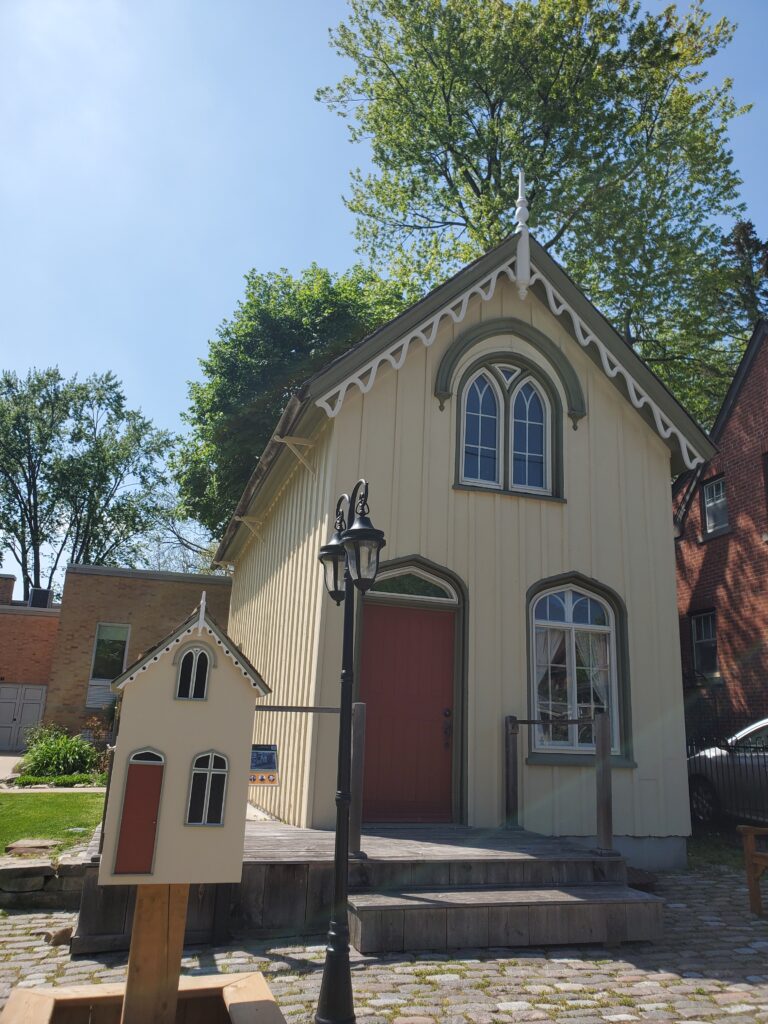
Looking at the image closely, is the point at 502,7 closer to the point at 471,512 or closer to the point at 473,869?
the point at 471,512

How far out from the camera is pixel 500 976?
577 centimetres

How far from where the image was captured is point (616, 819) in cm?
984

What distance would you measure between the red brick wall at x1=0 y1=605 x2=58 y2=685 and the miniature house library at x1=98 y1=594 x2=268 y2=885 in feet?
83.6

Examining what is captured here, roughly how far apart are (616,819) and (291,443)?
254 inches

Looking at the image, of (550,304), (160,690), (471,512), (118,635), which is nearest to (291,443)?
(471,512)

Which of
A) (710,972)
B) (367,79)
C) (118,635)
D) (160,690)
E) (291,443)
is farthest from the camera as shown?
(367,79)

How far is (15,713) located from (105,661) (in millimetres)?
7700

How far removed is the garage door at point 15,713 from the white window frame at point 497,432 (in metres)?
21.8

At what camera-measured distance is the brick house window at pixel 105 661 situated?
834 inches

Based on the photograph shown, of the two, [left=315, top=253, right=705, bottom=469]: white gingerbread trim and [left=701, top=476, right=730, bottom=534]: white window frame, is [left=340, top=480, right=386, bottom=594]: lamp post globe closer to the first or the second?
[left=315, top=253, right=705, bottom=469]: white gingerbread trim

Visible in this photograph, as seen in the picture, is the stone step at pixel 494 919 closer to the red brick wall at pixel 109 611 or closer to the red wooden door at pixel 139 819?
the red wooden door at pixel 139 819

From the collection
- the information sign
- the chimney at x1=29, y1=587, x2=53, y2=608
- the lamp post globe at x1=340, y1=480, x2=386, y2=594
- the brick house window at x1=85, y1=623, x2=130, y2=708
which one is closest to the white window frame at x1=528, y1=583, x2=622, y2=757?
the information sign

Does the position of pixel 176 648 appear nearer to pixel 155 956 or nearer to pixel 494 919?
pixel 155 956

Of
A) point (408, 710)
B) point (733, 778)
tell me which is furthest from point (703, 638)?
point (408, 710)
